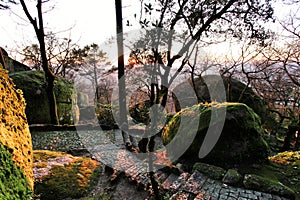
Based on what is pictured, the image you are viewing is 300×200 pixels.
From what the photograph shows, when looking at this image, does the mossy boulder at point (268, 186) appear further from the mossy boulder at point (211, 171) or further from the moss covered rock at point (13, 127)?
the moss covered rock at point (13, 127)

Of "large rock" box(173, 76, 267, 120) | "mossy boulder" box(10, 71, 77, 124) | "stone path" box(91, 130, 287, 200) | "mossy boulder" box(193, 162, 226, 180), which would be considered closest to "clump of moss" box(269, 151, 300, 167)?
"mossy boulder" box(193, 162, 226, 180)

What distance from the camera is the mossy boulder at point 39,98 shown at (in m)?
10.8

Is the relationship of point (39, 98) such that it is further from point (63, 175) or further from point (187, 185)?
point (187, 185)

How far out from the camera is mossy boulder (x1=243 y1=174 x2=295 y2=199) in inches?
139

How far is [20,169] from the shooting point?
6.93 ft

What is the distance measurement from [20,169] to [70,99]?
38.8 feet

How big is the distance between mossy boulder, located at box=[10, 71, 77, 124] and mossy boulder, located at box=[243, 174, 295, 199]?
10630mm

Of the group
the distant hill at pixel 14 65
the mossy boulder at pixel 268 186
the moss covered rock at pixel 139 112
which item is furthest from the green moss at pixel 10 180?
the distant hill at pixel 14 65

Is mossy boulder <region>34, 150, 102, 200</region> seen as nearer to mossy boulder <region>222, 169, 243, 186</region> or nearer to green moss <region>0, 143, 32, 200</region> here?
green moss <region>0, 143, 32, 200</region>

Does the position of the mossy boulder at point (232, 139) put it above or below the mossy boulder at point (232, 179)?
above

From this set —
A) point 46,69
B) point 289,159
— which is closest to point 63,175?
point 289,159

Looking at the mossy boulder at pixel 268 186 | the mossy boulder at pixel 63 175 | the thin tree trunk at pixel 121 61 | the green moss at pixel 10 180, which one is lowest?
the mossy boulder at pixel 63 175

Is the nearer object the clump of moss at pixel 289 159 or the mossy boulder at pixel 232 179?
the mossy boulder at pixel 232 179

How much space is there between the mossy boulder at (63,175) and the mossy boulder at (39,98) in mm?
5601
